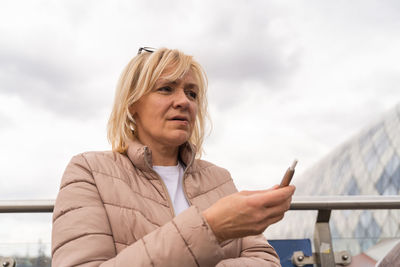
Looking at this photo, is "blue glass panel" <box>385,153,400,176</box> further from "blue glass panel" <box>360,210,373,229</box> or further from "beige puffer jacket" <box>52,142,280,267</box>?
Result: "beige puffer jacket" <box>52,142,280,267</box>

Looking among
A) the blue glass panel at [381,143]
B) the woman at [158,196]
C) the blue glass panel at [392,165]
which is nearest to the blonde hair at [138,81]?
the woman at [158,196]

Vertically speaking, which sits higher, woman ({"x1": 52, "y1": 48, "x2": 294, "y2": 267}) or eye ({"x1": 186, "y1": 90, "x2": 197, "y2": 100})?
eye ({"x1": 186, "y1": 90, "x2": 197, "y2": 100})

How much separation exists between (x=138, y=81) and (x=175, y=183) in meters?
0.53

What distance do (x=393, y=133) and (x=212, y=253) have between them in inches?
1336

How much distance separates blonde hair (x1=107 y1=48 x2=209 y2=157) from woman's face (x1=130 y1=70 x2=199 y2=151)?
0.12 feet

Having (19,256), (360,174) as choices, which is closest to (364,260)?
(19,256)

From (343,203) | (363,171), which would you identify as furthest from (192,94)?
(363,171)

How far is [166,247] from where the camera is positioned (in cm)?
112

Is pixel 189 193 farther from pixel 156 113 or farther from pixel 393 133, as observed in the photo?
pixel 393 133

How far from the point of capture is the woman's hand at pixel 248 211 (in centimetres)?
107

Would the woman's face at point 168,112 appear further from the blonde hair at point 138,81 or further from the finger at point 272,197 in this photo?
the finger at point 272,197

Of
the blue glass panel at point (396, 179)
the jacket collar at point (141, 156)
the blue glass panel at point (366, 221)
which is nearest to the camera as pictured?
the jacket collar at point (141, 156)

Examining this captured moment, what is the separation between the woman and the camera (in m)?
1.11

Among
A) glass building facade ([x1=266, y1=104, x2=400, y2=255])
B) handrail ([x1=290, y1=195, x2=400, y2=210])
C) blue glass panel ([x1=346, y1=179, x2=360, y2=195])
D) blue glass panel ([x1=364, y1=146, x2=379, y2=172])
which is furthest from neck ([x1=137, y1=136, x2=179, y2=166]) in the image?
blue glass panel ([x1=364, y1=146, x2=379, y2=172])
